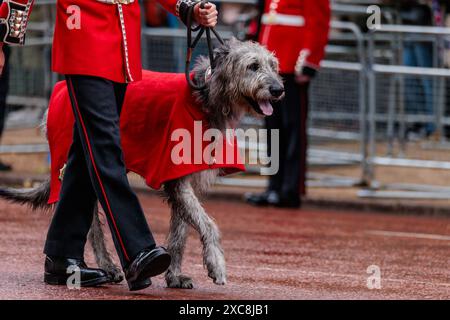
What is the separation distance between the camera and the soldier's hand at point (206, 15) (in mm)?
7031

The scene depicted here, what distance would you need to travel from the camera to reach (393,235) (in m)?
10.7

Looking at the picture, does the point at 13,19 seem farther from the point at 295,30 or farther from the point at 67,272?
the point at 295,30

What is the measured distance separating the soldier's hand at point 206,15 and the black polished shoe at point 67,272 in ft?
4.68

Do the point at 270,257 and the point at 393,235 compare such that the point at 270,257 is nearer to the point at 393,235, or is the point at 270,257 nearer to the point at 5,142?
the point at 393,235

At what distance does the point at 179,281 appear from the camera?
7.36m

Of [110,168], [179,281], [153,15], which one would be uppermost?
[153,15]

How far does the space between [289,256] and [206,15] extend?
254cm

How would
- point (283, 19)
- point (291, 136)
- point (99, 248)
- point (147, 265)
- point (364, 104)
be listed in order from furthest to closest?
1. point (364, 104)
2. point (291, 136)
3. point (283, 19)
4. point (99, 248)
5. point (147, 265)

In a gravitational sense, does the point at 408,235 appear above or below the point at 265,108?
below

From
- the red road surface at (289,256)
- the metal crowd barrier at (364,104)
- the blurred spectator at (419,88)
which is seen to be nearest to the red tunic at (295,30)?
the metal crowd barrier at (364,104)

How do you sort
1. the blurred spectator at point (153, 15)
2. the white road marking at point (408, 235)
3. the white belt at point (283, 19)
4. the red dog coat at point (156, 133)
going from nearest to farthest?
the red dog coat at point (156, 133)
the white road marking at point (408, 235)
the white belt at point (283, 19)
the blurred spectator at point (153, 15)

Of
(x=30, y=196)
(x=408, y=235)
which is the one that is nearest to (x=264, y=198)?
(x=408, y=235)

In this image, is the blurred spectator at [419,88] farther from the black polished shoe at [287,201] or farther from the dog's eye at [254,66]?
the dog's eye at [254,66]

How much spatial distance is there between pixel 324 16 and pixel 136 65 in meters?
5.31
